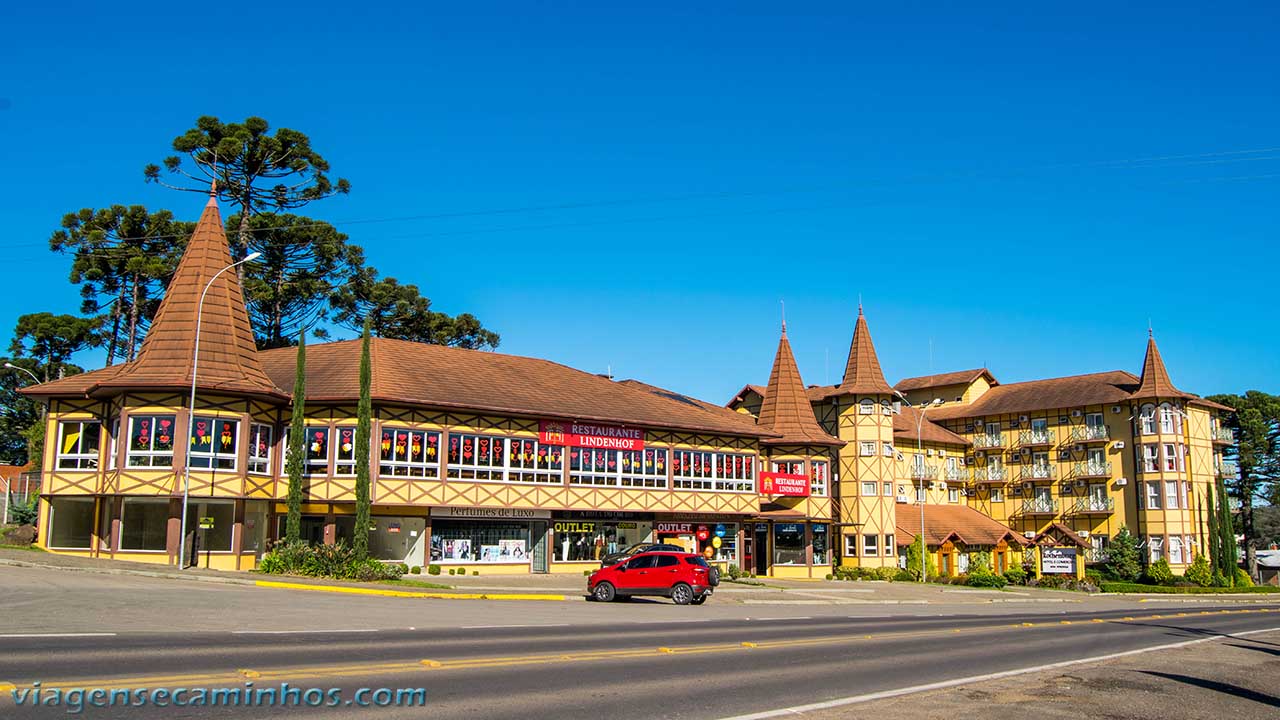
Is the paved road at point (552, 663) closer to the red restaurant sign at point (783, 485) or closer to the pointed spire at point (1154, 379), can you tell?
the red restaurant sign at point (783, 485)

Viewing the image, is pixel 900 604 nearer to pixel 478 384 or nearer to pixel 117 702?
pixel 478 384

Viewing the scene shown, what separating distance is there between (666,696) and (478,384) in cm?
3089

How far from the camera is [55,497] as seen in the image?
34844mm

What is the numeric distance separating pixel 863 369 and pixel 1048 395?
1746 cm

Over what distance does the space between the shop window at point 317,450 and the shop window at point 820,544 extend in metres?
25.7

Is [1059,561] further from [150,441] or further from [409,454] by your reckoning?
[150,441]

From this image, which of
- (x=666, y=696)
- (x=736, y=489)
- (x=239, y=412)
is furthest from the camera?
(x=736, y=489)

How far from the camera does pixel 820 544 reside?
5334cm

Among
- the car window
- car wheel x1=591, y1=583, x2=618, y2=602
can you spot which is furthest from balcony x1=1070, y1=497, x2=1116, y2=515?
car wheel x1=591, y1=583, x2=618, y2=602

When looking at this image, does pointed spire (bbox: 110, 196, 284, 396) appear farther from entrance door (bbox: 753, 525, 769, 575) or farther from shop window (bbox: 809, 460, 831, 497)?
shop window (bbox: 809, 460, 831, 497)

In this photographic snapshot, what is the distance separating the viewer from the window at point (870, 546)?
5703 centimetres

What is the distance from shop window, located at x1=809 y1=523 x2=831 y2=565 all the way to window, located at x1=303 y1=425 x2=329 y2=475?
84.4 feet

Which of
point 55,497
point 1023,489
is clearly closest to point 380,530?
point 55,497

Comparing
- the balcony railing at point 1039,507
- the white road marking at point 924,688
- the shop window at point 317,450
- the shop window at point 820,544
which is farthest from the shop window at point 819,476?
the white road marking at point 924,688
